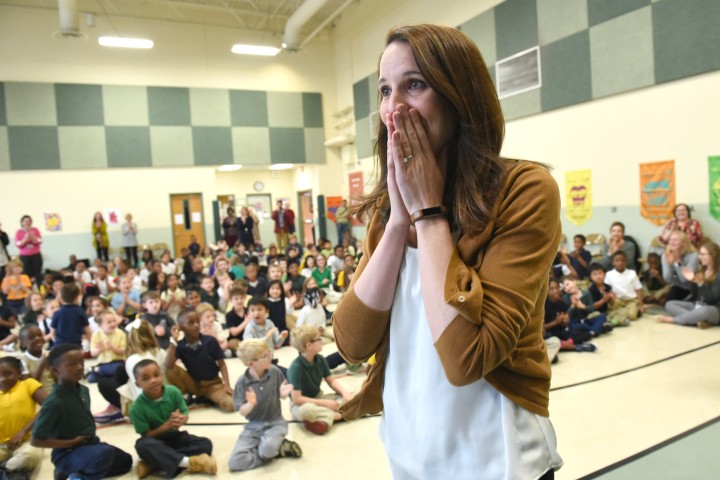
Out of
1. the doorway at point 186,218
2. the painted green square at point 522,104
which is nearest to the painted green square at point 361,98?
the doorway at point 186,218

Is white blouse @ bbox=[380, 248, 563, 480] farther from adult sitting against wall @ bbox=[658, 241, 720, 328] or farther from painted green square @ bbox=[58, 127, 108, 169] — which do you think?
painted green square @ bbox=[58, 127, 108, 169]

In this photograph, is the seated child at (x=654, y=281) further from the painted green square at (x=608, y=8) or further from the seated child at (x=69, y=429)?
the seated child at (x=69, y=429)

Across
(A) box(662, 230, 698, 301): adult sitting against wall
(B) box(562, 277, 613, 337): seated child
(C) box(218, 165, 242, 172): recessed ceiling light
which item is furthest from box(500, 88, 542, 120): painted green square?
(C) box(218, 165, 242, 172): recessed ceiling light

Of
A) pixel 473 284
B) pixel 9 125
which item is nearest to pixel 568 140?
pixel 473 284

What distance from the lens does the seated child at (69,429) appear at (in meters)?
3.26

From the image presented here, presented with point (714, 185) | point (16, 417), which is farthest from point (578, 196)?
point (16, 417)

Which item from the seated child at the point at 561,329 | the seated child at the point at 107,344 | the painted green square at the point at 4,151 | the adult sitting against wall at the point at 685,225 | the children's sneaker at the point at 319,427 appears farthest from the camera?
the painted green square at the point at 4,151

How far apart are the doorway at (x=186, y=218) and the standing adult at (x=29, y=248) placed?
4.00 meters

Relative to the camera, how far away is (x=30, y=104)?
14.0 meters

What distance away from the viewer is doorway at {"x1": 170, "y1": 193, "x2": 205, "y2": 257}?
1573 cm

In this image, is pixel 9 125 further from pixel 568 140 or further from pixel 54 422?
pixel 568 140

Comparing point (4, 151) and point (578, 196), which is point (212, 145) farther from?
point (578, 196)

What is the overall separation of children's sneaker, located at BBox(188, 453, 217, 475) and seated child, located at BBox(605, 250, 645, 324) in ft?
18.6

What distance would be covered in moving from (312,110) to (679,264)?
13665 mm
